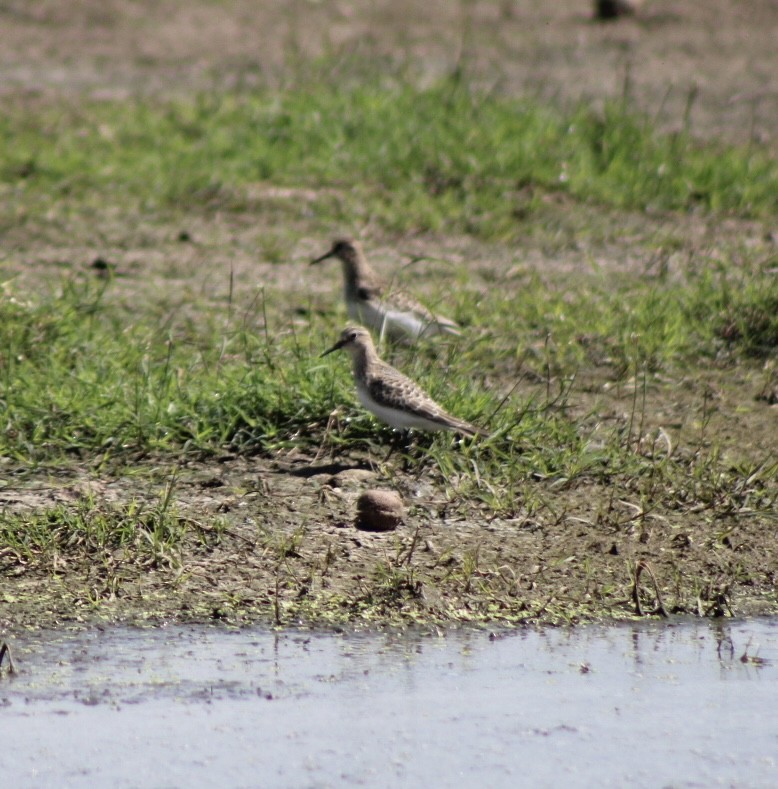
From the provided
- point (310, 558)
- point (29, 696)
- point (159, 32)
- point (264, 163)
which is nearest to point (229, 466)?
point (310, 558)

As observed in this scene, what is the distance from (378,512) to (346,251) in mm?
2847

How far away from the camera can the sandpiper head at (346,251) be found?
8578 millimetres

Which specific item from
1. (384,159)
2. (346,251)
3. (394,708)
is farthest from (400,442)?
(384,159)

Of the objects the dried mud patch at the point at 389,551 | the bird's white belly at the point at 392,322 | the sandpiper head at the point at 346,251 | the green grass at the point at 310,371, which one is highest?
the sandpiper head at the point at 346,251

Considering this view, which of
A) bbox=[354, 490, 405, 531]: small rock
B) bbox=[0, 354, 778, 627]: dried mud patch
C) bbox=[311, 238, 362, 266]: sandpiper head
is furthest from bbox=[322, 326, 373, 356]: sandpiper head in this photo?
bbox=[311, 238, 362, 266]: sandpiper head

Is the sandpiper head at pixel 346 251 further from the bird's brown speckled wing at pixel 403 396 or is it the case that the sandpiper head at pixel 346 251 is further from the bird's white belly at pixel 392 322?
the bird's brown speckled wing at pixel 403 396

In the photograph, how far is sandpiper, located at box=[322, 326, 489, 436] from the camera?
6523 millimetres

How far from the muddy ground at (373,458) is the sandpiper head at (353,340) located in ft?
Result: 1.86

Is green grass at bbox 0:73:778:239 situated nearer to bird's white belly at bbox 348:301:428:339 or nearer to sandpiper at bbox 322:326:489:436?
bird's white belly at bbox 348:301:428:339

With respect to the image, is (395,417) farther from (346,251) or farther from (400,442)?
(346,251)

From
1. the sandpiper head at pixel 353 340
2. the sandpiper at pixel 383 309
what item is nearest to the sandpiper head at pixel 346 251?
the sandpiper at pixel 383 309

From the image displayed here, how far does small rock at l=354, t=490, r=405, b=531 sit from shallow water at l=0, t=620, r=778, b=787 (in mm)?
813

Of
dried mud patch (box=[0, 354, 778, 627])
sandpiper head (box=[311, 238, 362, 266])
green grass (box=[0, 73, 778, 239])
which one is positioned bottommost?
dried mud patch (box=[0, 354, 778, 627])

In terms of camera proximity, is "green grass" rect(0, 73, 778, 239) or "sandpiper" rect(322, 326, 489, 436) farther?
"green grass" rect(0, 73, 778, 239)
